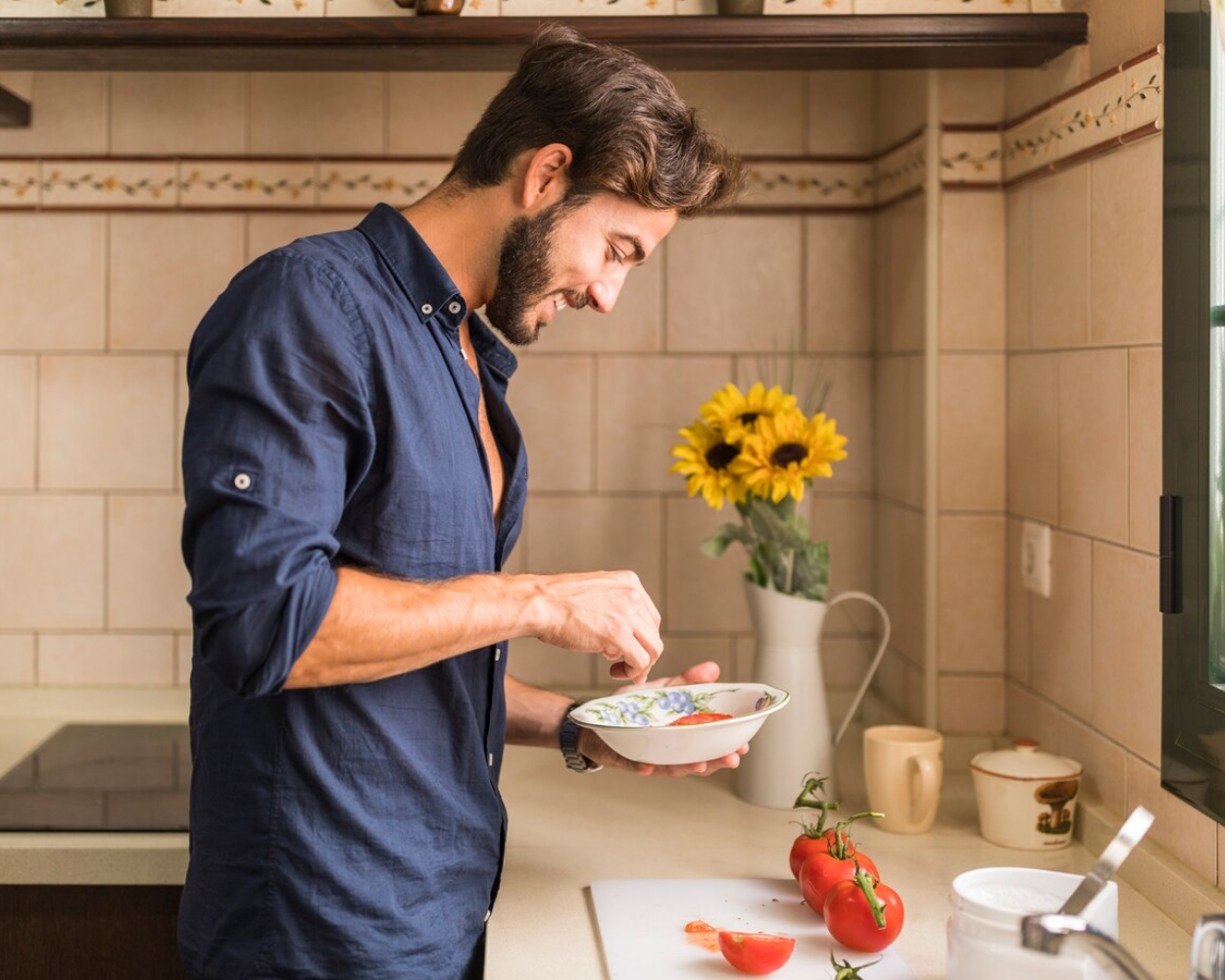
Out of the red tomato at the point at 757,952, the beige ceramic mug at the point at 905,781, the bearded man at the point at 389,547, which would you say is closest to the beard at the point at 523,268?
the bearded man at the point at 389,547

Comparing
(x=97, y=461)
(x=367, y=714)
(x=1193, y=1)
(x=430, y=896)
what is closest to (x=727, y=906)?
(x=430, y=896)

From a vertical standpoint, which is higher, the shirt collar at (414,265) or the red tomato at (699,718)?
the shirt collar at (414,265)

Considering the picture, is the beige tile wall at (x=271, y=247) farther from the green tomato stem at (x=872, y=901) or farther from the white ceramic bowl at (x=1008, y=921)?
the white ceramic bowl at (x=1008, y=921)

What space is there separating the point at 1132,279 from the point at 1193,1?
29 cm

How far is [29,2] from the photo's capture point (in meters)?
1.63

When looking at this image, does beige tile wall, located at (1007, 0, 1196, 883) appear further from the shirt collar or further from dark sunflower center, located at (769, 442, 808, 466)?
the shirt collar

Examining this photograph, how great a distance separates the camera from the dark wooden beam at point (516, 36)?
1.55m

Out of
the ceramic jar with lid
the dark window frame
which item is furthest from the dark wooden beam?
the ceramic jar with lid

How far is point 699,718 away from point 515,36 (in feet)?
2.86

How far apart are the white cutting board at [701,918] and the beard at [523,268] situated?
24.3 inches

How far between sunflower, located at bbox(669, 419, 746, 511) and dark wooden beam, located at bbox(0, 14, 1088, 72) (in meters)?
0.49

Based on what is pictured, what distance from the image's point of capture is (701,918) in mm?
1304

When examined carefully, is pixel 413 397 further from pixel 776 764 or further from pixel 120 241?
pixel 120 241

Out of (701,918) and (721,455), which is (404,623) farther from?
(721,455)
